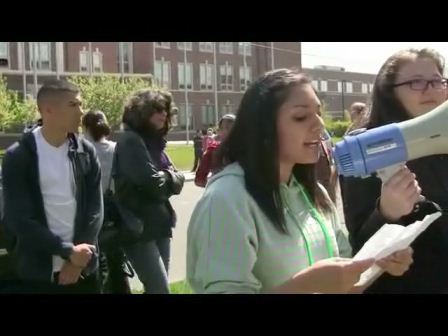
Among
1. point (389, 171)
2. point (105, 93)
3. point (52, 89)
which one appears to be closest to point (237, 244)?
point (389, 171)

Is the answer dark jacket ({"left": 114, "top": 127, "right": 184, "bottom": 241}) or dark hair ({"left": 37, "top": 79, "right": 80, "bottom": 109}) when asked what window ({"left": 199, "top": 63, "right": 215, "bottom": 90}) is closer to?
dark jacket ({"left": 114, "top": 127, "right": 184, "bottom": 241})

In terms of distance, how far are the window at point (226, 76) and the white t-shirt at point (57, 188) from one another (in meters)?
57.9

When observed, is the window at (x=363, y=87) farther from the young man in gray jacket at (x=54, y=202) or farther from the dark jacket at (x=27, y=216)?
the dark jacket at (x=27, y=216)

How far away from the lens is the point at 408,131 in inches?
60.6

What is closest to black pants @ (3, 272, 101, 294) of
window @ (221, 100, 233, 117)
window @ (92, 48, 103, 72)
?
window @ (92, 48, 103, 72)

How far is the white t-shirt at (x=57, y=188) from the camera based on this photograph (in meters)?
2.94

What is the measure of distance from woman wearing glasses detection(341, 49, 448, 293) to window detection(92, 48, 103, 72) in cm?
5278

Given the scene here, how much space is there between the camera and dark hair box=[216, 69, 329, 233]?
65.3 inches

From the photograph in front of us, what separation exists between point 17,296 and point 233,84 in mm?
Answer: 61339

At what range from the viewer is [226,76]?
199ft

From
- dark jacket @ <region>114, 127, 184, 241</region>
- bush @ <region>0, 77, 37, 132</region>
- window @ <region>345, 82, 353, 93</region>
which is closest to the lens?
dark jacket @ <region>114, 127, 184, 241</region>

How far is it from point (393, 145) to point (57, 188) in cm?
182

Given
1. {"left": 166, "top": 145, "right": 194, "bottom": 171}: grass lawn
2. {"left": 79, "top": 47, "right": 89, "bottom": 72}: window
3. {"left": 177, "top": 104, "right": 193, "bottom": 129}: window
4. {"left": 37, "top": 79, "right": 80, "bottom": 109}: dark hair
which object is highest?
{"left": 79, "top": 47, "right": 89, "bottom": 72}: window
